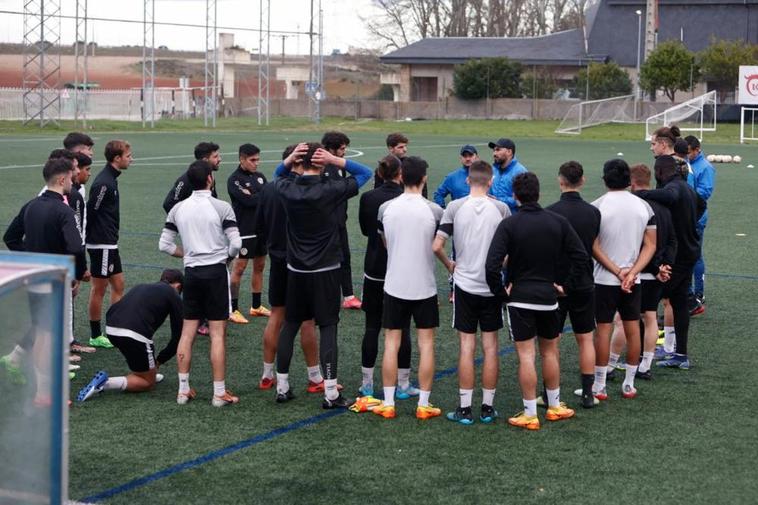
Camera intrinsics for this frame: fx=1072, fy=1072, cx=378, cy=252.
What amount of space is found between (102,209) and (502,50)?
6754 cm

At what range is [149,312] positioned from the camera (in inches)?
340

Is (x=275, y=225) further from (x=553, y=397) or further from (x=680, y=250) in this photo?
(x=680, y=250)

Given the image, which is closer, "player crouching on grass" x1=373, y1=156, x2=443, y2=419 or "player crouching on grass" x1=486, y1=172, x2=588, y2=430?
"player crouching on grass" x1=486, y1=172, x2=588, y2=430

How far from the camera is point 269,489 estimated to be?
6457 millimetres

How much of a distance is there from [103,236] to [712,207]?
48.8 ft

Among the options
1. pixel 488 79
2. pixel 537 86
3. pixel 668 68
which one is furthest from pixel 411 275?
pixel 537 86

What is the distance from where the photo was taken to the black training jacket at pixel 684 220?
9.38 metres

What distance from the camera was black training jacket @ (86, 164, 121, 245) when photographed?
10.0 meters

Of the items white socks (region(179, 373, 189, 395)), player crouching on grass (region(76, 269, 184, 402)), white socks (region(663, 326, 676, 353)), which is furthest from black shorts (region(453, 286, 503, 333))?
white socks (region(663, 326, 676, 353))

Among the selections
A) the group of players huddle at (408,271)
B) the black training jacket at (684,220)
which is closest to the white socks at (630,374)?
the group of players huddle at (408,271)

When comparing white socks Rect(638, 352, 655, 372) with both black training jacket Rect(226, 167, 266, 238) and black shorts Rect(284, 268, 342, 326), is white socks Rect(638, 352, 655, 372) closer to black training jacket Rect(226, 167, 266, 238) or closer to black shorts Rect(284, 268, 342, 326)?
black shorts Rect(284, 268, 342, 326)

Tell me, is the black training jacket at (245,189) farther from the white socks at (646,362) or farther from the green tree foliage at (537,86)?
the green tree foliage at (537,86)

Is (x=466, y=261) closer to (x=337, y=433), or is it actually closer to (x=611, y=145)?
(x=337, y=433)

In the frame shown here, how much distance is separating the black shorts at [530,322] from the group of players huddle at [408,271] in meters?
0.01
